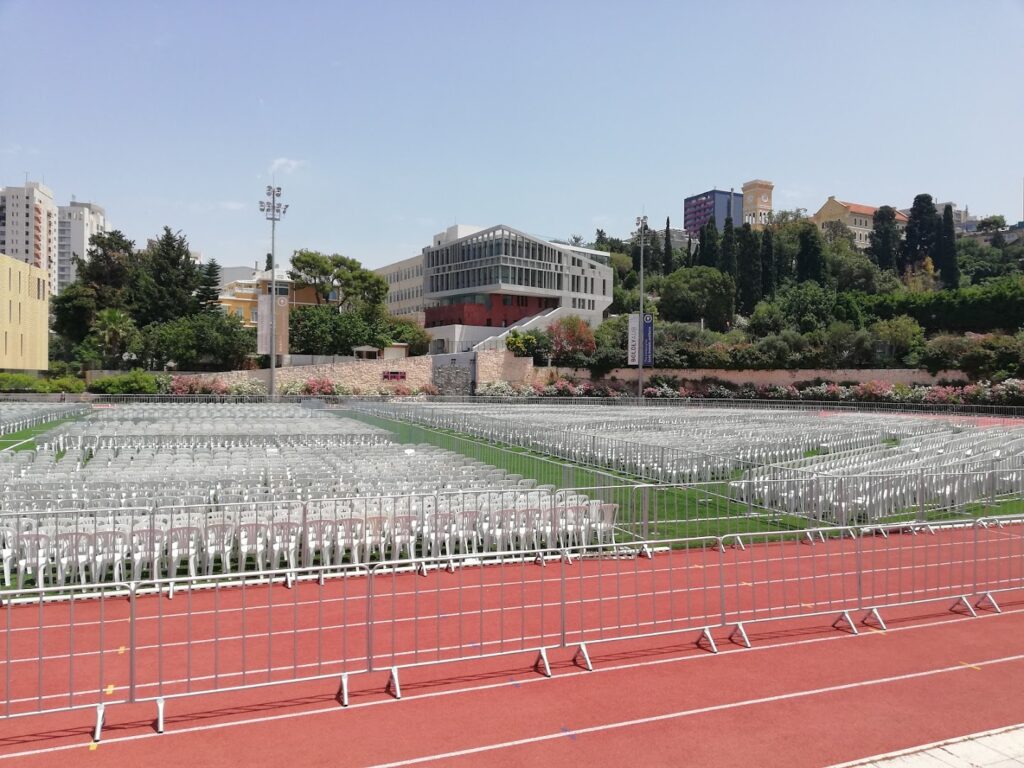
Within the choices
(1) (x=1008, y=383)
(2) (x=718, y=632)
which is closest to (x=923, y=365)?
(1) (x=1008, y=383)

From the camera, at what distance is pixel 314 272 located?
85.9m

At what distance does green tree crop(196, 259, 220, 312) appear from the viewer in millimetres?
75812

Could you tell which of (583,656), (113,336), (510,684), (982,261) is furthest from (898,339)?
(982,261)

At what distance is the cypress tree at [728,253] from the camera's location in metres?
93.0

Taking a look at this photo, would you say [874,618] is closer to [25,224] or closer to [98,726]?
[98,726]

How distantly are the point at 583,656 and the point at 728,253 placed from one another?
302ft

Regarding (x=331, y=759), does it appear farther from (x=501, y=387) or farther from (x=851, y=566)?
(x=501, y=387)

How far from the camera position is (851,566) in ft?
33.9

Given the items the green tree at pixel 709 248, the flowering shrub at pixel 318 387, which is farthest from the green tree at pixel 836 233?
the flowering shrub at pixel 318 387

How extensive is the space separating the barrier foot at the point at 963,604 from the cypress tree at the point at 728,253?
8763cm

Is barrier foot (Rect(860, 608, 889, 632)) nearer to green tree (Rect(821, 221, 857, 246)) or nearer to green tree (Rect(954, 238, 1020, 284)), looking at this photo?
green tree (Rect(954, 238, 1020, 284))

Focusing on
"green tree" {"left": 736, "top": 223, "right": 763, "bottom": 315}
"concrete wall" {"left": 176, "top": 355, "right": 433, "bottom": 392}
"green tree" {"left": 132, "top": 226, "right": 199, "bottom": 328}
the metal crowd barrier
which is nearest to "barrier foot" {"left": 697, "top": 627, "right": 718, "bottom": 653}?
the metal crowd barrier

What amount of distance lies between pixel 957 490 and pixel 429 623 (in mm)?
10310

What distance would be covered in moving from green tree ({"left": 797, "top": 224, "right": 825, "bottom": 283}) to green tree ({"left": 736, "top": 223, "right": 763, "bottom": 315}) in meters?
6.57
